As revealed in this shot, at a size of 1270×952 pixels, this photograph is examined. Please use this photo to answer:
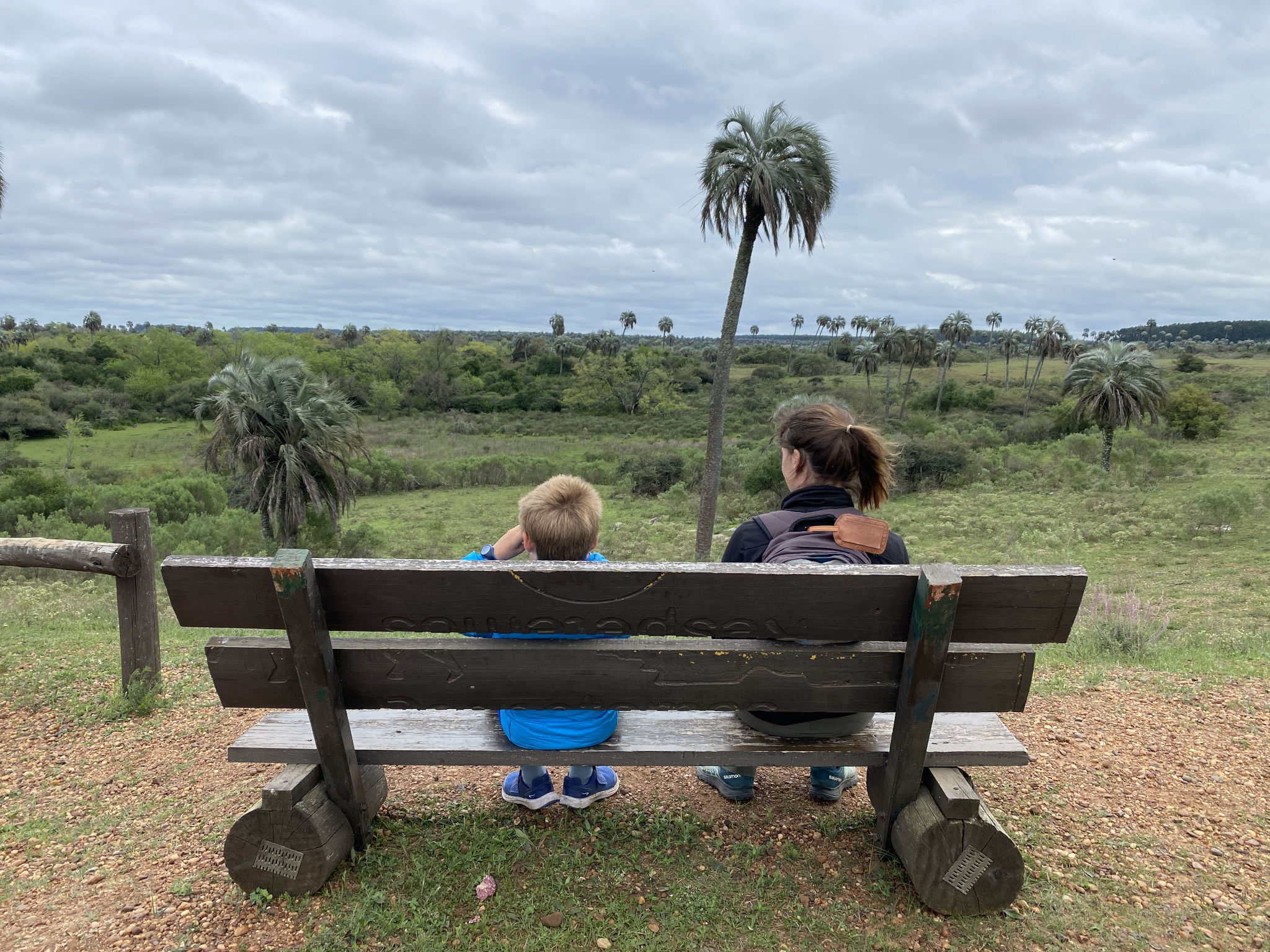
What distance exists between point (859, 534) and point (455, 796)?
186 cm

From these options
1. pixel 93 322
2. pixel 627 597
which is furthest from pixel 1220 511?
pixel 93 322

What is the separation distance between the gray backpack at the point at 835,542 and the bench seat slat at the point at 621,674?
314 mm

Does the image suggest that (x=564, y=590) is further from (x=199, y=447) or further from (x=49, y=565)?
(x=199, y=447)

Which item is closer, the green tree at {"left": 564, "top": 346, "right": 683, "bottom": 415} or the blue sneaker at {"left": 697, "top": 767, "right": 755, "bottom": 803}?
the blue sneaker at {"left": 697, "top": 767, "right": 755, "bottom": 803}

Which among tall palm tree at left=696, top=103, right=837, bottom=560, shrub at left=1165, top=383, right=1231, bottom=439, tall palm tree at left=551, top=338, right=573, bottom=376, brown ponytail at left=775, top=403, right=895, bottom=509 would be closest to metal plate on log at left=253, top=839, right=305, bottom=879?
brown ponytail at left=775, top=403, right=895, bottom=509

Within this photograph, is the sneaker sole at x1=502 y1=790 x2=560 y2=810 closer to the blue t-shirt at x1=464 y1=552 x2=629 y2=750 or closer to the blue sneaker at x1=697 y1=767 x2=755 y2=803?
the blue t-shirt at x1=464 y1=552 x2=629 y2=750

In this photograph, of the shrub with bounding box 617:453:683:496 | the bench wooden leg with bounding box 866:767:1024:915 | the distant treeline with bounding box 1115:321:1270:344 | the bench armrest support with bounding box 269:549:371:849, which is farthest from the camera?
the distant treeline with bounding box 1115:321:1270:344

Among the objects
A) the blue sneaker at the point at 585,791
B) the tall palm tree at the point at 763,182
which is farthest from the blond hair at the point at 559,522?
the tall palm tree at the point at 763,182

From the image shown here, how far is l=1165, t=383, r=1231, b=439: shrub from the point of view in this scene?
132 ft

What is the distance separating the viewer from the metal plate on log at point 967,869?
214cm

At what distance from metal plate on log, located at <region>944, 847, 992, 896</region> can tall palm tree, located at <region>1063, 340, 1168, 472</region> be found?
1299 inches

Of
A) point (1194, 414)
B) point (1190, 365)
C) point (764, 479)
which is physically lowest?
point (764, 479)

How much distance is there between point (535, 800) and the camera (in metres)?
2.68

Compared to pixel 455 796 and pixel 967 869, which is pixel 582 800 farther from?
pixel 967 869
